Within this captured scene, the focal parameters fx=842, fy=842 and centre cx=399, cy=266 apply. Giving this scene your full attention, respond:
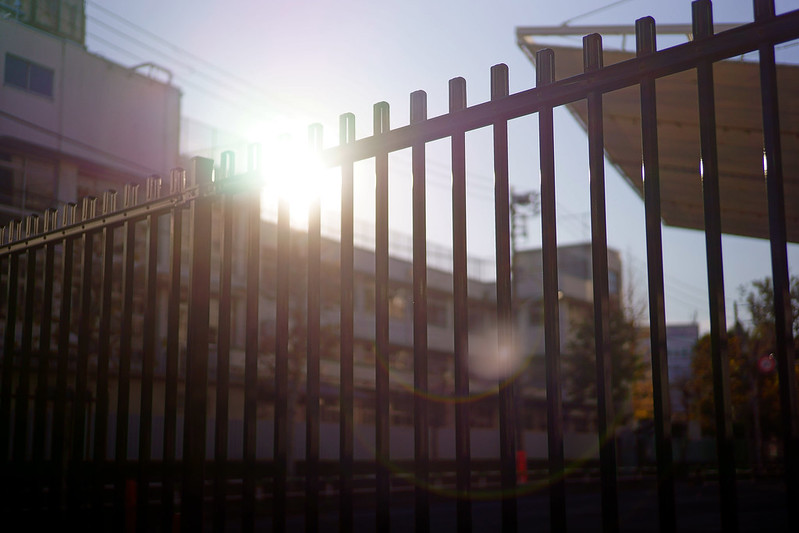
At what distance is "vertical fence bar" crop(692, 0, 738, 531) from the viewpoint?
235cm

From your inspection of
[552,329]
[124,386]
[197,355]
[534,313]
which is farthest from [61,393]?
[534,313]

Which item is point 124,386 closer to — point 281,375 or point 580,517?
point 281,375

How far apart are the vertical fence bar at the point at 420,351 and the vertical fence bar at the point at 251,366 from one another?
2.84 feet

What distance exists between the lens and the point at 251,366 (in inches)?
149

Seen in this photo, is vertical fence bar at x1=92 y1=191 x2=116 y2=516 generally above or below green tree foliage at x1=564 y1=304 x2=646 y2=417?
below

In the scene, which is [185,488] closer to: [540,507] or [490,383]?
[540,507]

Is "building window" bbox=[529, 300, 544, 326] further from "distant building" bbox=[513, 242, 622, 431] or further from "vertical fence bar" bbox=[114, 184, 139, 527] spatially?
"vertical fence bar" bbox=[114, 184, 139, 527]

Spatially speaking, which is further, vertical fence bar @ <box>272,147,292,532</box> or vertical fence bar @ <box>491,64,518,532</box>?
vertical fence bar @ <box>272,147,292,532</box>

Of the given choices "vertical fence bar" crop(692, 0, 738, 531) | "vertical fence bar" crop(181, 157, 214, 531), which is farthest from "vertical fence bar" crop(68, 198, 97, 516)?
"vertical fence bar" crop(692, 0, 738, 531)

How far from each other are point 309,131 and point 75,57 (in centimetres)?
3150

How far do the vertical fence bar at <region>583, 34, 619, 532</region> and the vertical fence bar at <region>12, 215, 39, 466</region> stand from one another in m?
3.74

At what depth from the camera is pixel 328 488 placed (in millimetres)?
21875

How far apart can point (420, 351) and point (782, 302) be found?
129 cm

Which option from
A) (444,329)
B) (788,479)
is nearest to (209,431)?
(788,479)
